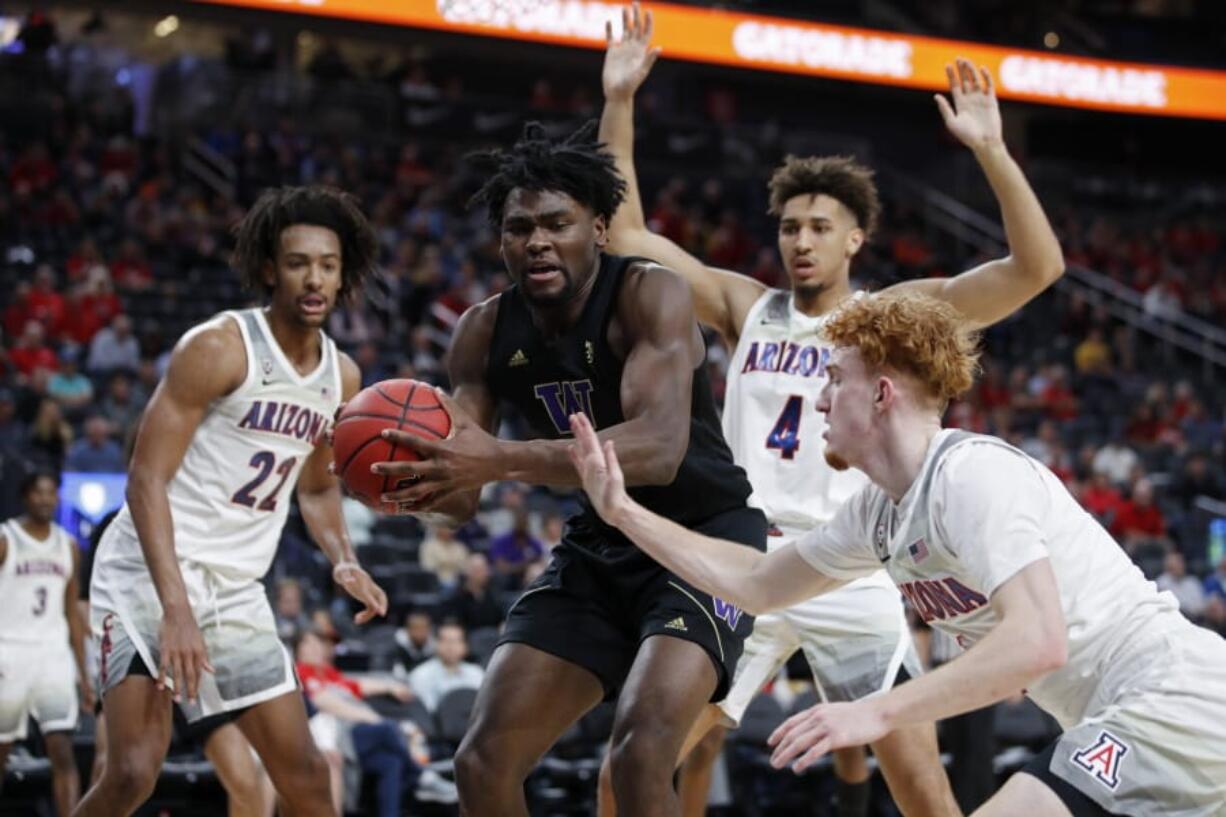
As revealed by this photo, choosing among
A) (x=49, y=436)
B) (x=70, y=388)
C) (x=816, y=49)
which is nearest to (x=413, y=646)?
(x=49, y=436)

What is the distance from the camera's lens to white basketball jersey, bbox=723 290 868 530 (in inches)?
231

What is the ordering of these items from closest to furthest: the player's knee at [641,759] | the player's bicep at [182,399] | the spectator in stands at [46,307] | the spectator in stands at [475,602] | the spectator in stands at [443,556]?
1. the player's knee at [641,759]
2. the player's bicep at [182,399]
3. the spectator in stands at [475,602]
4. the spectator in stands at [443,556]
5. the spectator in stands at [46,307]

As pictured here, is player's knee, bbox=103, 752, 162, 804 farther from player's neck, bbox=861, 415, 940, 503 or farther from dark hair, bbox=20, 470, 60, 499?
dark hair, bbox=20, 470, 60, 499

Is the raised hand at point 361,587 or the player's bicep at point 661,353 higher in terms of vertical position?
the player's bicep at point 661,353

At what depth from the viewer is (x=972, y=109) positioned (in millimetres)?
5543

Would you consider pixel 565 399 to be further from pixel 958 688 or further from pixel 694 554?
pixel 958 688

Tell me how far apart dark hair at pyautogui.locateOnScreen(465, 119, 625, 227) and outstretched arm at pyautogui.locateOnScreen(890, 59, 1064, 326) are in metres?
1.11

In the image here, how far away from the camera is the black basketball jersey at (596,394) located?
4.86 metres

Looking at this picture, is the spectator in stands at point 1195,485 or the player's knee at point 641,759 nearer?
the player's knee at point 641,759

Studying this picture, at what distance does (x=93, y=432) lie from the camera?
12062mm

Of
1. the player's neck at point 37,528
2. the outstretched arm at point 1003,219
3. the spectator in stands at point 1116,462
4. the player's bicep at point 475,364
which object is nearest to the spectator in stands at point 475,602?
the player's neck at point 37,528

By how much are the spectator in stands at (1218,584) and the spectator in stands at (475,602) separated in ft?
20.4

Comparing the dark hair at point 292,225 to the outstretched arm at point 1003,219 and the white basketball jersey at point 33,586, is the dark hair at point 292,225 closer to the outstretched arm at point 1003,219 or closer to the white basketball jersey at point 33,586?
the outstretched arm at point 1003,219

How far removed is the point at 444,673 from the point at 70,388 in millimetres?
4873
